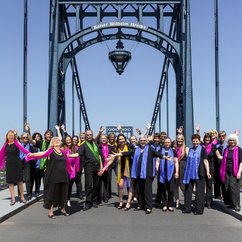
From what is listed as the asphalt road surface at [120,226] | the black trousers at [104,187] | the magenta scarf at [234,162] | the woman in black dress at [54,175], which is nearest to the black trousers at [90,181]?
the asphalt road surface at [120,226]

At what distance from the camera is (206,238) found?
6.91 metres

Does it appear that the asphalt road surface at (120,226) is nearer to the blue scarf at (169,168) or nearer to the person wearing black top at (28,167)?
the blue scarf at (169,168)

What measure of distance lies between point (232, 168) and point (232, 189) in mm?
420

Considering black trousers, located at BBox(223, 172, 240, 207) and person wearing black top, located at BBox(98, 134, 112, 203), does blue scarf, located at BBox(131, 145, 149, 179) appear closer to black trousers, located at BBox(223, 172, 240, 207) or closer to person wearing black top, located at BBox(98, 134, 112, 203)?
person wearing black top, located at BBox(98, 134, 112, 203)

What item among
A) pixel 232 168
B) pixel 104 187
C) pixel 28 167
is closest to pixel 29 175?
pixel 28 167

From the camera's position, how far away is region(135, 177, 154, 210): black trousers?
386 inches

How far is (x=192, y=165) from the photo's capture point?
9953 millimetres

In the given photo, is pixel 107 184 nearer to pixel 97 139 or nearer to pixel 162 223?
pixel 97 139

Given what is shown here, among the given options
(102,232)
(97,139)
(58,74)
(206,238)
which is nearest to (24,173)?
(97,139)

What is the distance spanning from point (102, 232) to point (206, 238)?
1521 millimetres

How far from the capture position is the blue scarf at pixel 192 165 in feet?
32.5

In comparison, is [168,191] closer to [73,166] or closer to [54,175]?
[73,166]

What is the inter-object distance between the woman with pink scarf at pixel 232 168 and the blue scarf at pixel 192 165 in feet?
1.90

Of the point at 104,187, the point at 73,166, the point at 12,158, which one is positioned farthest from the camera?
the point at 104,187
